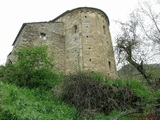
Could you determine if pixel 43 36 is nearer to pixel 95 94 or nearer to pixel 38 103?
pixel 95 94

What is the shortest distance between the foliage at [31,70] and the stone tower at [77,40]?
4.91 metres

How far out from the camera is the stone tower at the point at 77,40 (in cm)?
1802

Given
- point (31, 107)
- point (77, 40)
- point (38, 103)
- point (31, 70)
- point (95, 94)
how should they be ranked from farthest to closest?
point (77, 40) → point (31, 70) → point (95, 94) → point (38, 103) → point (31, 107)

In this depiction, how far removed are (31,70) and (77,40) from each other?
7.88 m

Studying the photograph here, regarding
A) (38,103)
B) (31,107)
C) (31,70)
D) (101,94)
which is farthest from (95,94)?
(31,107)

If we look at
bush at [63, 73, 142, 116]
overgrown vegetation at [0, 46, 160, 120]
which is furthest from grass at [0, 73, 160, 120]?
bush at [63, 73, 142, 116]

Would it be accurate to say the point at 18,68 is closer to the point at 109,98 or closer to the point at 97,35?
the point at 109,98

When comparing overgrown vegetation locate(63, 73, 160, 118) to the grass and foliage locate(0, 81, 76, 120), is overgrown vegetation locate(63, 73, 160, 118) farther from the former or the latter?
foliage locate(0, 81, 76, 120)

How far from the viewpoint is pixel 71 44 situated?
1941 cm

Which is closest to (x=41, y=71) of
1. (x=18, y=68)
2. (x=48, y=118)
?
(x=18, y=68)

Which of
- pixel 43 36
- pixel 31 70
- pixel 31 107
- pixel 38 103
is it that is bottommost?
pixel 31 107

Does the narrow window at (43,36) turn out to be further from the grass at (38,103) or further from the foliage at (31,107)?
the foliage at (31,107)

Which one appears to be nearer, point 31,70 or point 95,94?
point 95,94

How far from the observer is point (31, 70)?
1199 cm
